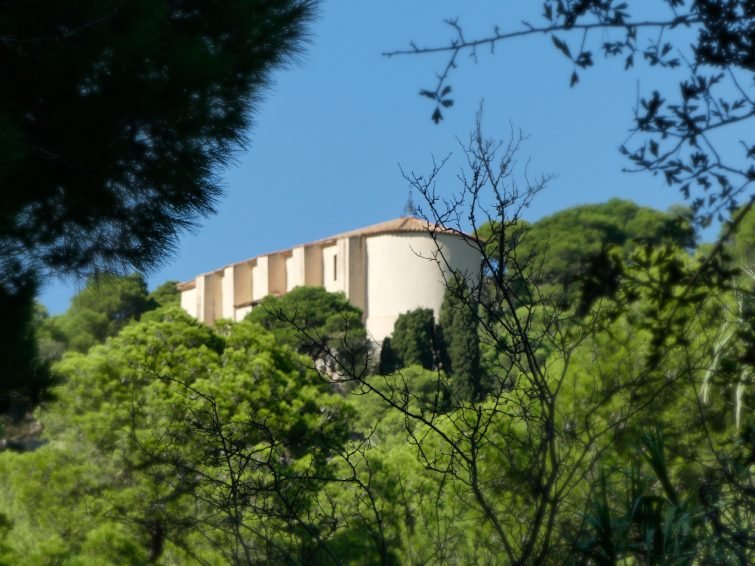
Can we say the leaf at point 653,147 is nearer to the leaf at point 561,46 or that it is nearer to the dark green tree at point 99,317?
the leaf at point 561,46

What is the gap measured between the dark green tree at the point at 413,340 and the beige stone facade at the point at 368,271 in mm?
2665

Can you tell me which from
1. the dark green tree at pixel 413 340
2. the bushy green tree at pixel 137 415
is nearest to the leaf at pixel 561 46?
the bushy green tree at pixel 137 415

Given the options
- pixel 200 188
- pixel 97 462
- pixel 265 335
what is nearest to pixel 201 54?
pixel 200 188

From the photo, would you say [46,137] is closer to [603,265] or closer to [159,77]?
[159,77]

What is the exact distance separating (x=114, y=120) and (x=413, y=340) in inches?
1335

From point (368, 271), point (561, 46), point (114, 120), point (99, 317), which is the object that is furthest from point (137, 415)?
point (99, 317)

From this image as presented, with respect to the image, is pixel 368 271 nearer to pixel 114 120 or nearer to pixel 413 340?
pixel 413 340

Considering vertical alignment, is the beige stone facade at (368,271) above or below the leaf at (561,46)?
above

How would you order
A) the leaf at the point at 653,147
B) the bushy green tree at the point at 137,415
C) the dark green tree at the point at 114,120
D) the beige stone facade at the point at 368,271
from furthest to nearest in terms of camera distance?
1. the beige stone facade at the point at 368,271
2. the bushy green tree at the point at 137,415
3. the dark green tree at the point at 114,120
4. the leaf at the point at 653,147

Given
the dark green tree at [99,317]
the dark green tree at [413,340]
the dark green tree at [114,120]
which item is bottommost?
the dark green tree at [114,120]

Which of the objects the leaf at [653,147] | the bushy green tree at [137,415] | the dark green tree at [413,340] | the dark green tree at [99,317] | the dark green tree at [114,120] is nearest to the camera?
the leaf at [653,147]

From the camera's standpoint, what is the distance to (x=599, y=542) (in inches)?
130

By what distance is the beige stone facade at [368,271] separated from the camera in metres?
46.2

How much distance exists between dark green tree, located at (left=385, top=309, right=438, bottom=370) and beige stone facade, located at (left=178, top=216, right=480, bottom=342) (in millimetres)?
2665
